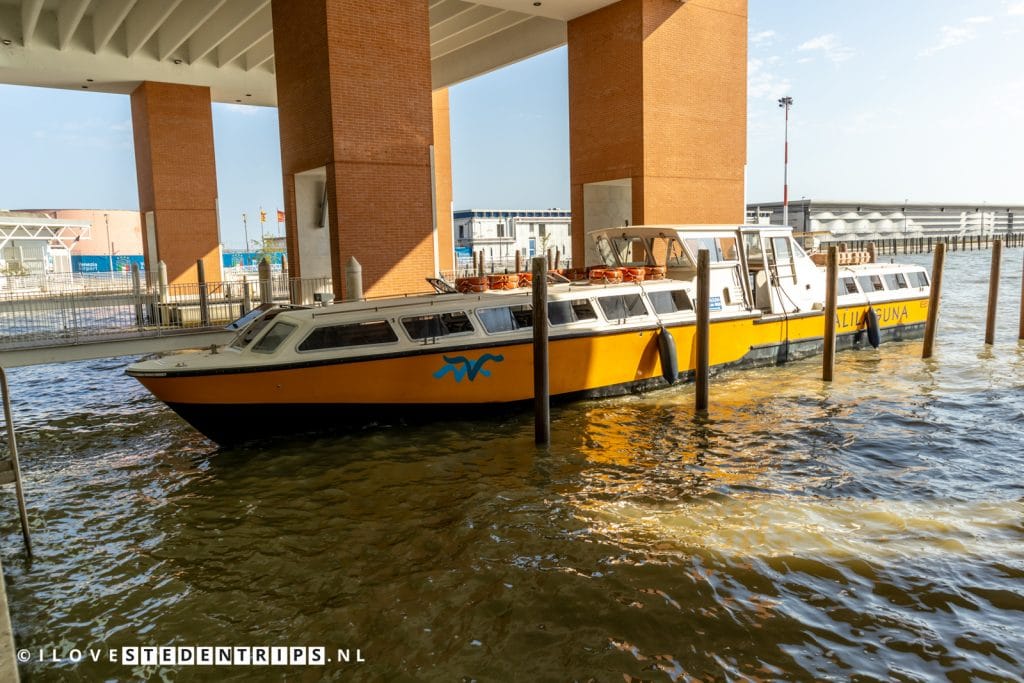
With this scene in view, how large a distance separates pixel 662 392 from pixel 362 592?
8.85m

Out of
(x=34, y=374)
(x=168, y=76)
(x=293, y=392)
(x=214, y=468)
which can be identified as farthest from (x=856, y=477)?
(x=168, y=76)

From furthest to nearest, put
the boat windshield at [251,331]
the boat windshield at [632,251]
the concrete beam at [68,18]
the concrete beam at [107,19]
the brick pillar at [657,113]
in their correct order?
the brick pillar at [657,113]
the concrete beam at [107,19]
the concrete beam at [68,18]
the boat windshield at [632,251]
the boat windshield at [251,331]

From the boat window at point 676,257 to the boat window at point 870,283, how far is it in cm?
571

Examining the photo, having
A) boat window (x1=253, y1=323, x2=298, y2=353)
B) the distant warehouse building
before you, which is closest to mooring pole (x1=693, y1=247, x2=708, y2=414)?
boat window (x1=253, y1=323, x2=298, y2=353)

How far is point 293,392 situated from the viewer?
11016 mm

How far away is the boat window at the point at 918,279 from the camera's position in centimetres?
2001

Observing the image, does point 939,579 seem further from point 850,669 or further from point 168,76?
point 168,76

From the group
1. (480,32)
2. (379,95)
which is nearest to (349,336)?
(379,95)

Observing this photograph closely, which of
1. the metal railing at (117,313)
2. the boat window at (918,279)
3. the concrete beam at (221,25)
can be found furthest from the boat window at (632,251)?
the concrete beam at (221,25)

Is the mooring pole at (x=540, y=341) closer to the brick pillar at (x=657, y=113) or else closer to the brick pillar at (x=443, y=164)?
the brick pillar at (x=657, y=113)

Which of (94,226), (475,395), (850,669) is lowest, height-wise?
(850,669)

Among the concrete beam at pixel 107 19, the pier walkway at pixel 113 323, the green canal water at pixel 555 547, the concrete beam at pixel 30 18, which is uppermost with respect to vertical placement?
the concrete beam at pixel 107 19

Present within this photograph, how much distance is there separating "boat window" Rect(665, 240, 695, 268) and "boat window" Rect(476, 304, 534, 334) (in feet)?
15.2

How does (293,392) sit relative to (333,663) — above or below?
above
